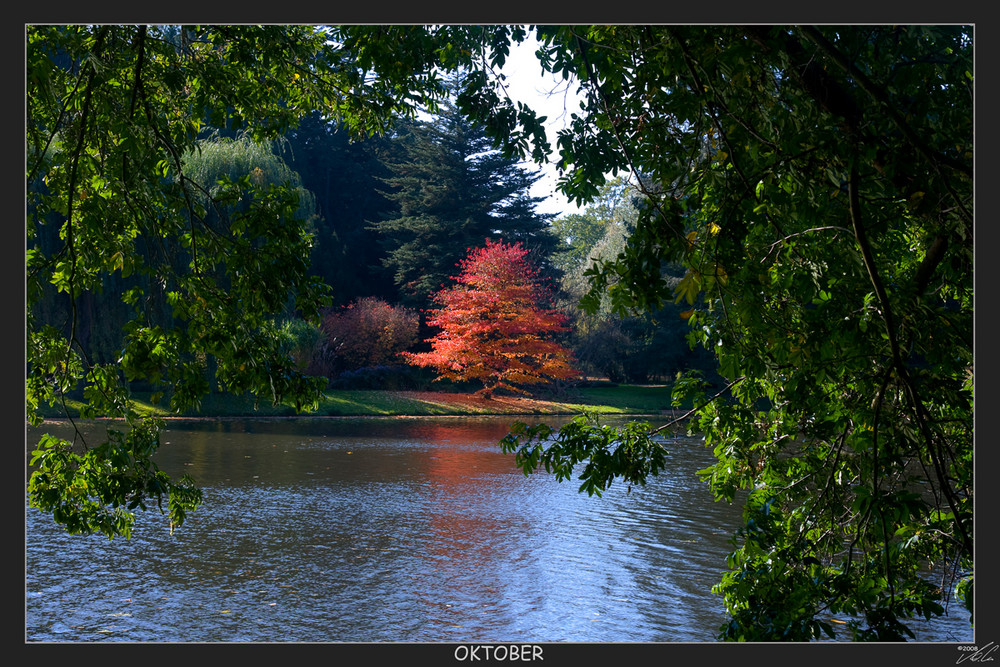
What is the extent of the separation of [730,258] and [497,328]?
64.6ft

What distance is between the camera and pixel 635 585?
19.8 ft

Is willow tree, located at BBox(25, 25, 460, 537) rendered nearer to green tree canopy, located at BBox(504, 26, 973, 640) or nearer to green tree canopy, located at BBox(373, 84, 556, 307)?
green tree canopy, located at BBox(504, 26, 973, 640)

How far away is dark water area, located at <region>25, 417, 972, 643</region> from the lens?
4973 millimetres

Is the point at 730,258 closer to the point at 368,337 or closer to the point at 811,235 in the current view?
the point at 811,235

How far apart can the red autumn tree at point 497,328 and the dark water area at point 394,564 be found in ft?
36.6

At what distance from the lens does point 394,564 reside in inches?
254

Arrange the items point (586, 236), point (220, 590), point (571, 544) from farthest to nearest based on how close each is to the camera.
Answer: point (586, 236)
point (571, 544)
point (220, 590)

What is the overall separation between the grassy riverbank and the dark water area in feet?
28.1

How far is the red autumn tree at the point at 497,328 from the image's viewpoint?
73.3ft

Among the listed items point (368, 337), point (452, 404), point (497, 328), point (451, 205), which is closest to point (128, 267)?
point (452, 404)

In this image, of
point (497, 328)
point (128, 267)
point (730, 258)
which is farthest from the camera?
point (497, 328)

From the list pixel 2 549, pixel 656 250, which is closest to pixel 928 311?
pixel 656 250
